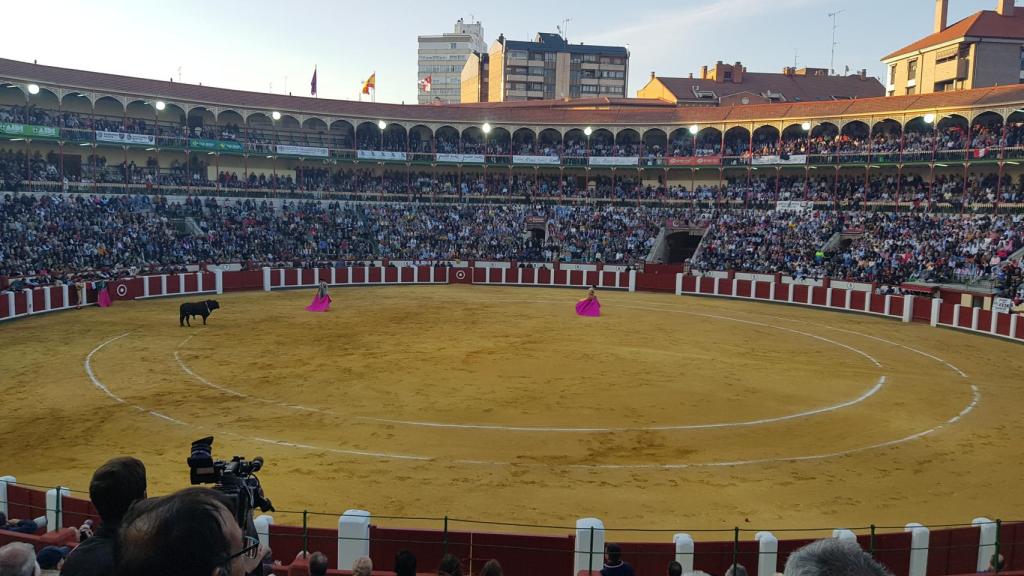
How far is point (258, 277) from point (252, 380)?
1999cm

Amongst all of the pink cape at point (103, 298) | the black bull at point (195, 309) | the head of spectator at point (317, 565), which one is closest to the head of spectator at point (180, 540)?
the head of spectator at point (317, 565)

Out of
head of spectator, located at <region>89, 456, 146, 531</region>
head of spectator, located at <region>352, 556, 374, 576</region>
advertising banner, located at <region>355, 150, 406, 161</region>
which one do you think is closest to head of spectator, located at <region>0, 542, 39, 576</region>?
head of spectator, located at <region>89, 456, 146, 531</region>

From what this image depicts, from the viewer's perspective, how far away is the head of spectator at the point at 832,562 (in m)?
1.69

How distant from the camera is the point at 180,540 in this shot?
1.69m

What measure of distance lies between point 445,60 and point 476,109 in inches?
2857

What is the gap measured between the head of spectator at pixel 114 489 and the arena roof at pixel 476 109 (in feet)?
144

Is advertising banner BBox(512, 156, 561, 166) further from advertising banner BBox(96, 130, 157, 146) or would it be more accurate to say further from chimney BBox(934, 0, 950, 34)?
chimney BBox(934, 0, 950, 34)

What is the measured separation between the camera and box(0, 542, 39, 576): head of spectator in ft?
10.8

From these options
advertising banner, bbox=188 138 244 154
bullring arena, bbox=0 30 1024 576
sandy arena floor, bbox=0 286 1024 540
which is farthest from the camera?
advertising banner, bbox=188 138 244 154

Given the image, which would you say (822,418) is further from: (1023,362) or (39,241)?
(39,241)

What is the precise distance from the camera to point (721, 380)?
57.1ft

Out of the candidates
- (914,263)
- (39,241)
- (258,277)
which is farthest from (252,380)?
(914,263)

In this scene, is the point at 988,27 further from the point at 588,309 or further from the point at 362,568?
the point at 362,568

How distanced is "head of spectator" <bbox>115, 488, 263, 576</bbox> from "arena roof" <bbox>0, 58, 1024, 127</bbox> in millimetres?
45202
